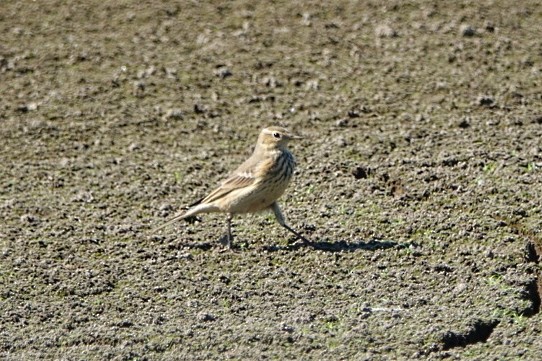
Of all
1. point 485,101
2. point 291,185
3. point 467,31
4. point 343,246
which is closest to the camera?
point 343,246

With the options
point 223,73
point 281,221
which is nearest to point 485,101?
point 223,73

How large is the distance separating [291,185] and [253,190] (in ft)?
3.65

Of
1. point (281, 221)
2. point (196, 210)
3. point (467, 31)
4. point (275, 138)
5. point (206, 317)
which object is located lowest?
point (467, 31)

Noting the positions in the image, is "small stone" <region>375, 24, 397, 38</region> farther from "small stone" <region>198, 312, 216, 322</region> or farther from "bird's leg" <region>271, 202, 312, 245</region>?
"small stone" <region>198, 312, 216, 322</region>

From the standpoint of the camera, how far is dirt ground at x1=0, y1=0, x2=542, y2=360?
309 inches

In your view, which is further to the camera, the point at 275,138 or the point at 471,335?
the point at 275,138

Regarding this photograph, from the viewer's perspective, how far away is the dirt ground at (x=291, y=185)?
784 cm

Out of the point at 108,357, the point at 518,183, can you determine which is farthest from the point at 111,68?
the point at 108,357

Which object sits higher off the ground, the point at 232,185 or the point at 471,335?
the point at 232,185

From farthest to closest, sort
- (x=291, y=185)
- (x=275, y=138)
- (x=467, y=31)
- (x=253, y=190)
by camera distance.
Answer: (x=467, y=31) < (x=291, y=185) < (x=275, y=138) < (x=253, y=190)

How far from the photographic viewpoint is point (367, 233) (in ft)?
30.6

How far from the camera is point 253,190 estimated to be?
30.9 ft

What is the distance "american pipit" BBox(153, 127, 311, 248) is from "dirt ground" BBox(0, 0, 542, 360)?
0.20m

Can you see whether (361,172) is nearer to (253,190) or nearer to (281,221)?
(281,221)
